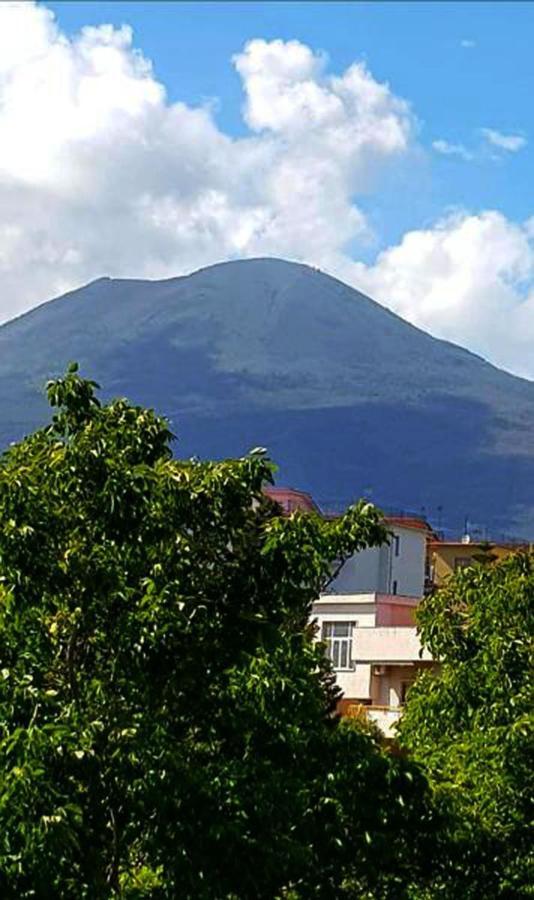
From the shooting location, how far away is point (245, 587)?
38.2 feet

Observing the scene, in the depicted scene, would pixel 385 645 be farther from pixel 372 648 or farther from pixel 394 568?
pixel 394 568

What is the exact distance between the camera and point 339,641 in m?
49.3

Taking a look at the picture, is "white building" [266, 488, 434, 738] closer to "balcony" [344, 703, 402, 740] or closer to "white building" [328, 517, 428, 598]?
"balcony" [344, 703, 402, 740]

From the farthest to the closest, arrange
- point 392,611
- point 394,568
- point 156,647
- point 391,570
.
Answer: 1. point 394,568
2. point 391,570
3. point 392,611
4. point 156,647

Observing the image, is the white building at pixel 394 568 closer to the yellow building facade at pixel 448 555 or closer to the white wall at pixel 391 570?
the white wall at pixel 391 570

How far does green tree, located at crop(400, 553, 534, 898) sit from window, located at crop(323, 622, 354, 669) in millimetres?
30458

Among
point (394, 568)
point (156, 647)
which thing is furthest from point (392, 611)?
point (156, 647)

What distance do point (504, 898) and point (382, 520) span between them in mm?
5311

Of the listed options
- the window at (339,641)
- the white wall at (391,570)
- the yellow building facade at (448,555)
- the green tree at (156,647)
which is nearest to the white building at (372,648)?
the window at (339,641)

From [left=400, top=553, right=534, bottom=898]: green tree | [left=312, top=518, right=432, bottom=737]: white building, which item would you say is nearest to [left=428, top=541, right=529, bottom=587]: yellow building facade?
[left=312, top=518, right=432, bottom=737]: white building

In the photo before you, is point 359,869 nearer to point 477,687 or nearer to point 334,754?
point 334,754

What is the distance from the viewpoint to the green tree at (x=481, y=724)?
1552cm

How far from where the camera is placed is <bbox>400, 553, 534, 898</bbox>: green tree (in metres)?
15.5

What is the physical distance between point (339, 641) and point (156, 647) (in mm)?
38736
